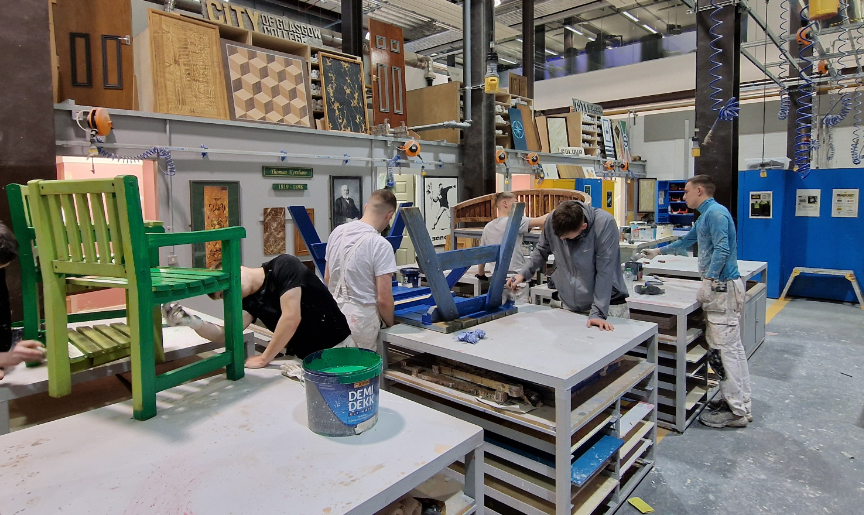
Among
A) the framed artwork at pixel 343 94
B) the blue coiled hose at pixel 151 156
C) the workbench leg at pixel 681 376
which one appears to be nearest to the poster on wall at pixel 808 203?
the workbench leg at pixel 681 376

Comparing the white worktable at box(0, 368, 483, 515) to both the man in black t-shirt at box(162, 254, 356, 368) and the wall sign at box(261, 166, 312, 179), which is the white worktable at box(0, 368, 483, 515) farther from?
the wall sign at box(261, 166, 312, 179)

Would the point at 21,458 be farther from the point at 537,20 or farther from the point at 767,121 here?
the point at 767,121

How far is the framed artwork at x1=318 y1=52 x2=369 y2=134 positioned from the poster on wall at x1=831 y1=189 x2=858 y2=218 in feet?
22.2

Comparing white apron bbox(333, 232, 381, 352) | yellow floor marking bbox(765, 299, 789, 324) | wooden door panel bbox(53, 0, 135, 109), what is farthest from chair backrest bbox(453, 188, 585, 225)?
yellow floor marking bbox(765, 299, 789, 324)

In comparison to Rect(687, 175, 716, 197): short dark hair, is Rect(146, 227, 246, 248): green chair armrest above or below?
below

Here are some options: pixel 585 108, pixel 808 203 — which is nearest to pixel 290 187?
pixel 585 108

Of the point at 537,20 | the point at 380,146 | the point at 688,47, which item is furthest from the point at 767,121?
the point at 380,146

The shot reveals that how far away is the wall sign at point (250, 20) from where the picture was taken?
598 centimetres

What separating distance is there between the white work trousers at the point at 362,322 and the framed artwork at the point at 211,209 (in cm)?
243

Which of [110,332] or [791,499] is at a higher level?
[110,332]

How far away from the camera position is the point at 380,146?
651cm

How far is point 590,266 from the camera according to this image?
3.15 meters

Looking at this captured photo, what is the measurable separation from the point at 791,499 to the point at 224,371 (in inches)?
117

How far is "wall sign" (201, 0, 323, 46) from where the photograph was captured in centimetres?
598
